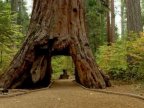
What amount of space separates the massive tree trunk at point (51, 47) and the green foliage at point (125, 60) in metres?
1.92

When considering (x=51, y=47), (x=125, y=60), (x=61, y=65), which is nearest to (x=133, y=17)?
(x=125, y=60)

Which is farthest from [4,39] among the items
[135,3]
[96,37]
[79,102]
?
[96,37]

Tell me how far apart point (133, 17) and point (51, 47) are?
18.3 feet

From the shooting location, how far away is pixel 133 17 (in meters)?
15.6

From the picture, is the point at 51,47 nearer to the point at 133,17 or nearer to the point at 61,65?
the point at 133,17

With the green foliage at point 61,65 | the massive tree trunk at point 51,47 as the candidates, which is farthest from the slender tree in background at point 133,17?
the green foliage at point 61,65

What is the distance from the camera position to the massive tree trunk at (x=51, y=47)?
11562mm

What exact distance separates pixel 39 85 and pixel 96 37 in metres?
14.1

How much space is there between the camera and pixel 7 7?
619 inches

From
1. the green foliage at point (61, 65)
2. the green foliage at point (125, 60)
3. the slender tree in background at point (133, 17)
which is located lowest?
the green foliage at point (61, 65)

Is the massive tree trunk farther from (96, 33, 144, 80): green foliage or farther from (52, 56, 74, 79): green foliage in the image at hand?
(52, 56, 74, 79): green foliage

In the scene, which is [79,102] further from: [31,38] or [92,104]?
[31,38]

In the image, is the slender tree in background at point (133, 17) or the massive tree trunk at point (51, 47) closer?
the massive tree trunk at point (51, 47)

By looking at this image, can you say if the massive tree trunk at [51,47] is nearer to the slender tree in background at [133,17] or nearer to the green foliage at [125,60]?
the green foliage at [125,60]
